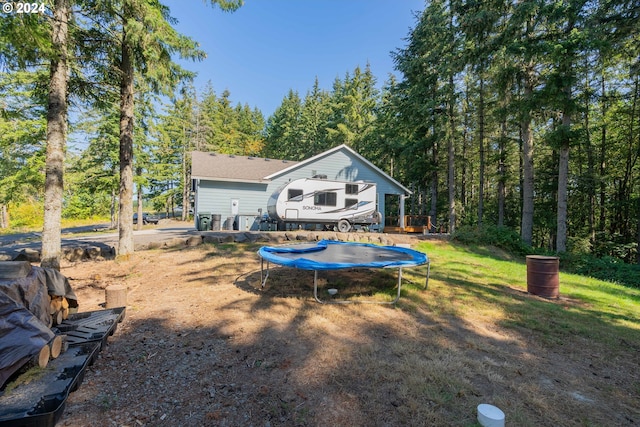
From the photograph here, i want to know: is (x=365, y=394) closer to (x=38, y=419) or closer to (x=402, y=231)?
(x=38, y=419)

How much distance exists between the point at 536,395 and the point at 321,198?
12.1m

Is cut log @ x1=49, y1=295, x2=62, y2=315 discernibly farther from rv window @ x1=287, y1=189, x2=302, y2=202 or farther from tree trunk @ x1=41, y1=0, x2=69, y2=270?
rv window @ x1=287, y1=189, x2=302, y2=202

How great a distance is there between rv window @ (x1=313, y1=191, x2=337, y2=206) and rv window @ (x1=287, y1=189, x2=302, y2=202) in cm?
79

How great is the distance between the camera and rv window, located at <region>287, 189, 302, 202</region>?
1375cm

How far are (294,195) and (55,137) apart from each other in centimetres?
892

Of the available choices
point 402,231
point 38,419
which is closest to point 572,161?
point 402,231

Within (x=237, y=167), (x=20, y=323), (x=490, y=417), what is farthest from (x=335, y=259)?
(x=237, y=167)

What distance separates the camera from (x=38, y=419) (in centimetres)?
187

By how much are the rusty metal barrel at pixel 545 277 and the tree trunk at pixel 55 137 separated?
35.3ft

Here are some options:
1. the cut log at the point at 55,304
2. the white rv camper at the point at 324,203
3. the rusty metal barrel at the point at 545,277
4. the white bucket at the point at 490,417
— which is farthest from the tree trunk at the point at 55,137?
the rusty metal barrel at the point at 545,277

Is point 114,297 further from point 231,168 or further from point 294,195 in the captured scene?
point 231,168

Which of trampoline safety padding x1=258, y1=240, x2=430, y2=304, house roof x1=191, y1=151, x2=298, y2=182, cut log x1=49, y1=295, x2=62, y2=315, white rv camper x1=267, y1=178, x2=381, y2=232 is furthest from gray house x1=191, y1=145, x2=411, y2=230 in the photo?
cut log x1=49, y1=295, x2=62, y2=315

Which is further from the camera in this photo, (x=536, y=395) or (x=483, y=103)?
(x=483, y=103)

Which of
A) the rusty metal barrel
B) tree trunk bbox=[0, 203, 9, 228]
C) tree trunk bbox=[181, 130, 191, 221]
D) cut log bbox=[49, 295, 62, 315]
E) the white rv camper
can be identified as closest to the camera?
cut log bbox=[49, 295, 62, 315]
